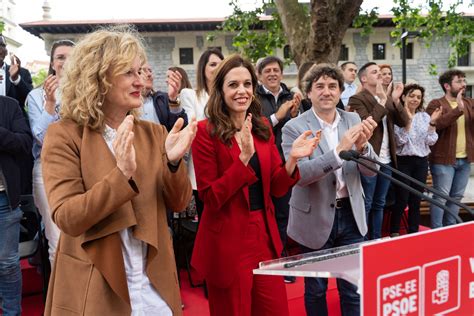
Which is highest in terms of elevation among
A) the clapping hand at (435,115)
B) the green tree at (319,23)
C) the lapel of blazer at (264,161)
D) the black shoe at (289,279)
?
the green tree at (319,23)

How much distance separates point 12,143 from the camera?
2551 millimetres

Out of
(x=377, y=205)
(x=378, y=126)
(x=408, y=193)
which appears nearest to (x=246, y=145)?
(x=378, y=126)

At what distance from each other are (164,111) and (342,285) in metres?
1.89

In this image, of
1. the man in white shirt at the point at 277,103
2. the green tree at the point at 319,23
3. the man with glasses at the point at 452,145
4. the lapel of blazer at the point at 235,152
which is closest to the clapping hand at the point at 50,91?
the lapel of blazer at the point at 235,152

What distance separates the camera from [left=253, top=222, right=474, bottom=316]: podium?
112cm

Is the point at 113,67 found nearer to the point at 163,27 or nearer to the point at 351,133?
the point at 351,133

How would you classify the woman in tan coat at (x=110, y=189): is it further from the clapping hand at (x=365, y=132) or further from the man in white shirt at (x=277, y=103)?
the man in white shirt at (x=277, y=103)

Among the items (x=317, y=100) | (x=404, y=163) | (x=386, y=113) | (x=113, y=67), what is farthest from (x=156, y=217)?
(x=404, y=163)

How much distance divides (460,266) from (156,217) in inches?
39.8

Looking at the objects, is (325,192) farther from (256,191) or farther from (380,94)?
(380,94)

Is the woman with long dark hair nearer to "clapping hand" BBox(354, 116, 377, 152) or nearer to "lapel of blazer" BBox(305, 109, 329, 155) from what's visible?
"lapel of blazer" BBox(305, 109, 329, 155)

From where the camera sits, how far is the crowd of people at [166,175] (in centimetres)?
150

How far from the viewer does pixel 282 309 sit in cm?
227

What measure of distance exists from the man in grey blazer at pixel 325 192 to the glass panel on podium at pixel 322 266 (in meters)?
0.99
